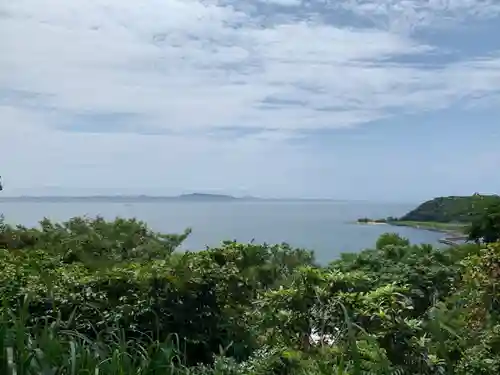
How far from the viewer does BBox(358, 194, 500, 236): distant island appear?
4578mm

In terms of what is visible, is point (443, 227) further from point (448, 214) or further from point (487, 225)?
point (487, 225)

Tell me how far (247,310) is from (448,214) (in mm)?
1829

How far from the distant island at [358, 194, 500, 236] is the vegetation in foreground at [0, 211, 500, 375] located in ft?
0.48

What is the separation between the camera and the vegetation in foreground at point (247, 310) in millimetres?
3189

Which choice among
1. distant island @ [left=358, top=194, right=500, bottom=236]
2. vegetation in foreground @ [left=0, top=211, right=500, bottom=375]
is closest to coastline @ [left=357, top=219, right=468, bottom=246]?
distant island @ [left=358, top=194, right=500, bottom=236]

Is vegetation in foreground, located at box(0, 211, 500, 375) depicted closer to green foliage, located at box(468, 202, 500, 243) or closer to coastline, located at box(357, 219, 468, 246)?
green foliage, located at box(468, 202, 500, 243)

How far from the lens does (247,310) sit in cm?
534

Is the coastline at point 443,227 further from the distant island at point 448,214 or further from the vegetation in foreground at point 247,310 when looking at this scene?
the vegetation in foreground at point 247,310

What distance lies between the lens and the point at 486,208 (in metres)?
4.45

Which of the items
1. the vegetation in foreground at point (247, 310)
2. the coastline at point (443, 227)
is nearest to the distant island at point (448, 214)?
the coastline at point (443, 227)

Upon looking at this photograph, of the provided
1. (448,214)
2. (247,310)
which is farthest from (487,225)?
(247,310)

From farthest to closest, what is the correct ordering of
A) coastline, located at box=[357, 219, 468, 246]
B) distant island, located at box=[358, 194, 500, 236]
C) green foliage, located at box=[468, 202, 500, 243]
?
coastline, located at box=[357, 219, 468, 246]
distant island, located at box=[358, 194, 500, 236]
green foliage, located at box=[468, 202, 500, 243]

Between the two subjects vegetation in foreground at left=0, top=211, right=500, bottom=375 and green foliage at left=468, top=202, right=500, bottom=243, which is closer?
vegetation in foreground at left=0, top=211, right=500, bottom=375

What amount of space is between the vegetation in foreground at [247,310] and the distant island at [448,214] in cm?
15
